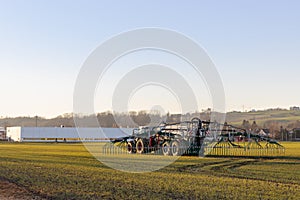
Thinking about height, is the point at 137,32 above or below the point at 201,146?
above

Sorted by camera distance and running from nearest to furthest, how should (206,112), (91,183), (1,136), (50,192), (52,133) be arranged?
(50,192)
(91,183)
(206,112)
(52,133)
(1,136)

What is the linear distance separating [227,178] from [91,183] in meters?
5.35

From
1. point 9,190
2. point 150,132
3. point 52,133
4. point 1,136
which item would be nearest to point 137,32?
point 150,132

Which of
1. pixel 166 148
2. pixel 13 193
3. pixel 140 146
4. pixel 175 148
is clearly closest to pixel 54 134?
pixel 140 146

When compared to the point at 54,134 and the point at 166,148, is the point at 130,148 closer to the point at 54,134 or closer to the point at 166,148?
the point at 166,148

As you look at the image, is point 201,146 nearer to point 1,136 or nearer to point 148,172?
point 148,172

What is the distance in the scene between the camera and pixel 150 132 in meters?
37.8

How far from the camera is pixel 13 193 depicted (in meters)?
14.0

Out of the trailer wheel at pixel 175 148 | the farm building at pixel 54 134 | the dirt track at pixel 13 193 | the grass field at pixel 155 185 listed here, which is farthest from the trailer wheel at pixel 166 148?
the farm building at pixel 54 134

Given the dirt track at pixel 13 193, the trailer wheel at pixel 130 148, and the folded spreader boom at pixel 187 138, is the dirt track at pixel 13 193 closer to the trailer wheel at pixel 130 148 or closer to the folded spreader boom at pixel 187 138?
the folded spreader boom at pixel 187 138

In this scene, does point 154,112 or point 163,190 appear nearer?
point 163,190

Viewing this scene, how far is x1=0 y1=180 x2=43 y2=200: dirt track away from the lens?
1310 centimetres

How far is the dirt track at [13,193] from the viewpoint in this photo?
43.0 ft

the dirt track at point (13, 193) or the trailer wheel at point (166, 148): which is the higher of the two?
the trailer wheel at point (166, 148)
